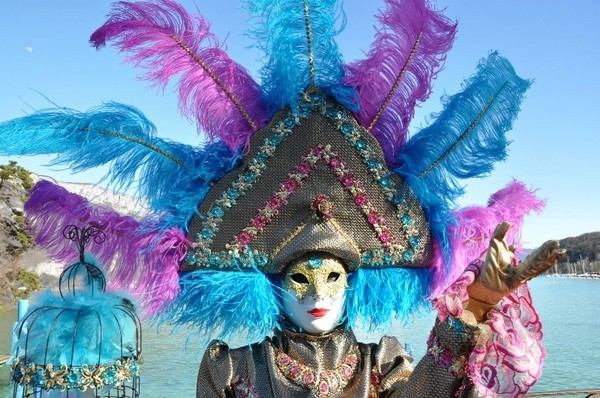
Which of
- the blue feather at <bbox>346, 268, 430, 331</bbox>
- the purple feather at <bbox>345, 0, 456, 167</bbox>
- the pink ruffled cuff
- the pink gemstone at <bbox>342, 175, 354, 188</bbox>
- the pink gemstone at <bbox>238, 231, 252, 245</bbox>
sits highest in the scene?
the purple feather at <bbox>345, 0, 456, 167</bbox>

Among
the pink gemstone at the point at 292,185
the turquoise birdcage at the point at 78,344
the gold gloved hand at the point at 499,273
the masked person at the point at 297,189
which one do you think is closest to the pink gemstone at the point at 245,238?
the masked person at the point at 297,189

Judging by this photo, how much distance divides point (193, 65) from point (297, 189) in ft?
1.85

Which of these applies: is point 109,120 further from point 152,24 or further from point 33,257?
point 33,257

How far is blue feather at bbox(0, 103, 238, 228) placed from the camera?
1929 millimetres

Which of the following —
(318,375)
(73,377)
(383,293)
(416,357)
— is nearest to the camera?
(73,377)

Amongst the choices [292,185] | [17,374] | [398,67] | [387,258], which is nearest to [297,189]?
[292,185]

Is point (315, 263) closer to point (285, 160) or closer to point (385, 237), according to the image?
point (385, 237)

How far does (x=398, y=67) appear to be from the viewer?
1.95 m

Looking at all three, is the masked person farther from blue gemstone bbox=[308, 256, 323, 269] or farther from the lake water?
the lake water

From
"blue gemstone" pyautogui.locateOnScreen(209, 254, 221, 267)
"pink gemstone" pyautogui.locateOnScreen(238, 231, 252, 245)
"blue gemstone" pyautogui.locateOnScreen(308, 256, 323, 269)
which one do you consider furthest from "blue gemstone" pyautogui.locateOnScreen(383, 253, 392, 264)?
"blue gemstone" pyautogui.locateOnScreen(209, 254, 221, 267)

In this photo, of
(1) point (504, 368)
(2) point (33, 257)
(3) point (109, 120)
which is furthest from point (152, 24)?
(2) point (33, 257)

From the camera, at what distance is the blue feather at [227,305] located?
75.2 inches

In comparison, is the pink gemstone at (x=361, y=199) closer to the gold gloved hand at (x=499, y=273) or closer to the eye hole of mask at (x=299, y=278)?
the eye hole of mask at (x=299, y=278)

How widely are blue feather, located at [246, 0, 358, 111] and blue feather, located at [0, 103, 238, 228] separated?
0.31 m
